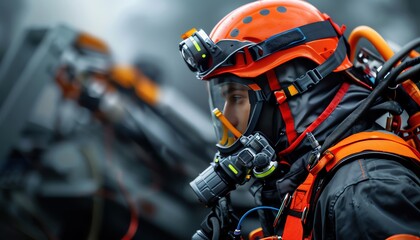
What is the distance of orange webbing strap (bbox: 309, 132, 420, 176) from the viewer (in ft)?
4.79

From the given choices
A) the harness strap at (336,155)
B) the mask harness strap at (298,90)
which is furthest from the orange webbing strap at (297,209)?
the mask harness strap at (298,90)

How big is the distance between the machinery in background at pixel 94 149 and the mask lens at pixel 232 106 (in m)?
2.31

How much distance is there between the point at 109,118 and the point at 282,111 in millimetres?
2614

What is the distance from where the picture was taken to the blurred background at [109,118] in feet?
13.4

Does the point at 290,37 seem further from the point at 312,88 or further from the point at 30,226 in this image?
the point at 30,226

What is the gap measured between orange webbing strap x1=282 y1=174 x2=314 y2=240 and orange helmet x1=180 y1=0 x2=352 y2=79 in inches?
16.5

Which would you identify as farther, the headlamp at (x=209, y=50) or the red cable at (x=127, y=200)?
the red cable at (x=127, y=200)

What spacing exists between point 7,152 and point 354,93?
292 centimetres

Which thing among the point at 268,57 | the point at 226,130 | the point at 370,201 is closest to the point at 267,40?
the point at 268,57

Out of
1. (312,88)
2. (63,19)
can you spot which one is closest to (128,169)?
(63,19)

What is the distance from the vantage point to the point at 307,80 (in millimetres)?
1742

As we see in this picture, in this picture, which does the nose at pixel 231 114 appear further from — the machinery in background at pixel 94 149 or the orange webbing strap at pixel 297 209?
the machinery in background at pixel 94 149

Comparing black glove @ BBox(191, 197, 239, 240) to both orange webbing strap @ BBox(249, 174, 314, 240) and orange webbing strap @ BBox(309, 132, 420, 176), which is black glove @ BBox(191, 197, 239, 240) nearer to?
orange webbing strap @ BBox(249, 174, 314, 240)

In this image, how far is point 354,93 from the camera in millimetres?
1734
